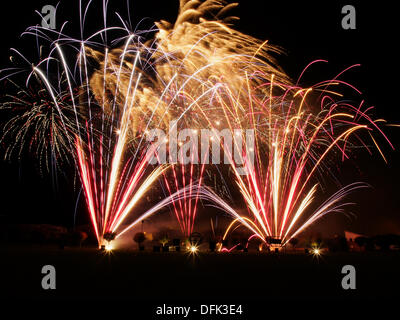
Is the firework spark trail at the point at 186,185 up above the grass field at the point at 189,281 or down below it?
above

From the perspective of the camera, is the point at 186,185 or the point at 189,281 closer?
the point at 189,281

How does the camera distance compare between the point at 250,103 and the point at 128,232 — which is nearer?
the point at 250,103

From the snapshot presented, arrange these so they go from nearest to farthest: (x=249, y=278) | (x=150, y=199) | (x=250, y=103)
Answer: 1. (x=249, y=278)
2. (x=250, y=103)
3. (x=150, y=199)

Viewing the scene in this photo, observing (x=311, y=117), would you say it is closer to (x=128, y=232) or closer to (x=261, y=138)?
(x=261, y=138)

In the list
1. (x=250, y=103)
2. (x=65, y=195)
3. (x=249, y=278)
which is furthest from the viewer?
(x=65, y=195)

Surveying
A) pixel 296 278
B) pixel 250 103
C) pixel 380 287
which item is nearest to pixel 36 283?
pixel 296 278

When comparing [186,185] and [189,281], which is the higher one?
[186,185]

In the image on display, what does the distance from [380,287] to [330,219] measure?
25.0m

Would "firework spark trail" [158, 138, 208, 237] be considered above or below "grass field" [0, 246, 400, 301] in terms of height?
above

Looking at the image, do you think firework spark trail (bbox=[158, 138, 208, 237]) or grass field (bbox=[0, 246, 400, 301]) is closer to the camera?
grass field (bbox=[0, 246, 400, 301])

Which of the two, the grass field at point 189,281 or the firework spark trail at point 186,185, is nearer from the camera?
the grass field at point 189,281
